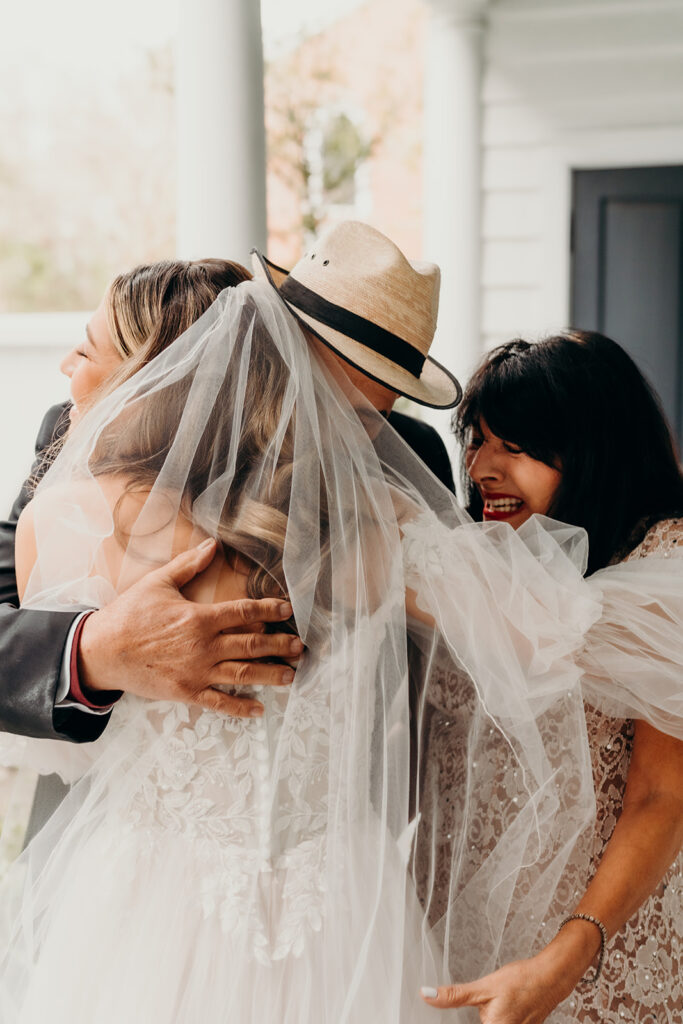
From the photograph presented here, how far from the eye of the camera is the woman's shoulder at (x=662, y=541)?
1668mm

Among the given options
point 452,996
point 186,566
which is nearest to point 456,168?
point 186,566

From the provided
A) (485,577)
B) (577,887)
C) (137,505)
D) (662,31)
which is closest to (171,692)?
(137,505)

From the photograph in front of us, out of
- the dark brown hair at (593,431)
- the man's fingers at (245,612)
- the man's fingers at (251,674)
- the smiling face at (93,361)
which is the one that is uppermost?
the smiling face at (93,361)

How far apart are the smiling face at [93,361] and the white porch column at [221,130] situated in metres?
0.68

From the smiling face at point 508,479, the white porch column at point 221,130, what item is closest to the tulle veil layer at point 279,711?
the smiling face at point 508,479

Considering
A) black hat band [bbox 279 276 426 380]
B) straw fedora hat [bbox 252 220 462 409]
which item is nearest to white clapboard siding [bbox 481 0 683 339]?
straw fedora hat [bbox 252 220 462 409]

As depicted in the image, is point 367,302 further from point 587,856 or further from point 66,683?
point 587,856

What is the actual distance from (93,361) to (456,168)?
3335 mm

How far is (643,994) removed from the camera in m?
1.59

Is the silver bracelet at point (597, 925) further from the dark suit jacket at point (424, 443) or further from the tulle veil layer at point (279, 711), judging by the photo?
the dark suit jacket at point (424, 443)

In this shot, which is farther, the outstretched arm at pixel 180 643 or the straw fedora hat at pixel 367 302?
the straw fedora hat at pixel 367 302

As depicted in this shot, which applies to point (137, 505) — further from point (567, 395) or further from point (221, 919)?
point (567, 395)

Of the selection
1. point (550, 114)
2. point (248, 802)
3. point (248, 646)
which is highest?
point (550, 114)

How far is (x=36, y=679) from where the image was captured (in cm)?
136
